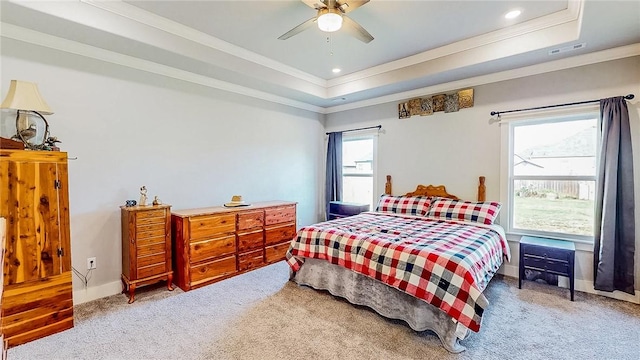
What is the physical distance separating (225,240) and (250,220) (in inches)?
16.5

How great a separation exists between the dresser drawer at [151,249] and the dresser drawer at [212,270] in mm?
383

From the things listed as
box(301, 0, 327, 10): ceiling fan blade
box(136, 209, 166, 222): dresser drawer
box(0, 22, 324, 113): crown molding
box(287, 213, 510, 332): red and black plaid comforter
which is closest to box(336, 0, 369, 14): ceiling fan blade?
box(301, 0, 327, 10): ceiling fan blade

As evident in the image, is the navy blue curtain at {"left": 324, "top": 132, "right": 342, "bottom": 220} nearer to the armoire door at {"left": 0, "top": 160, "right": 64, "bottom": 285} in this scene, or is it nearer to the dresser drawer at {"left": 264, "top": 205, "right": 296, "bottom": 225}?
the dresser drawer at {"left": 264, "top": 205, "right": 296, "bottom": 225}

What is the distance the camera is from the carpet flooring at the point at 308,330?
2.09 m

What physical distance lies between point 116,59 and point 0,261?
281 centimetres

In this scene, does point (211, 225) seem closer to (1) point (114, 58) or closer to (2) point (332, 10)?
(1) point (114, 58)

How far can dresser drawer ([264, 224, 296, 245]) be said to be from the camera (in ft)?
13.2

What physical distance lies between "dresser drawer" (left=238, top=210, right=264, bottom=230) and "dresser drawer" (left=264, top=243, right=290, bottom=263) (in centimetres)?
39

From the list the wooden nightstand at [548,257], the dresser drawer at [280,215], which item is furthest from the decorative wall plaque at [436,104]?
the dresser drawer at [280,215]

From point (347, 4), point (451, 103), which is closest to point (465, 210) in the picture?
point (451, 103)

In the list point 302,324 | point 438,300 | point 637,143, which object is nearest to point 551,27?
point 637,143


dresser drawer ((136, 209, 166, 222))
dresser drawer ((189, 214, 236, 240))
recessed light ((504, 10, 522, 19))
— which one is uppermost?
recessed light ((504, 10, 522, 19))

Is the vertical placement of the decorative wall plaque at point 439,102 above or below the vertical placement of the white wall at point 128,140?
above

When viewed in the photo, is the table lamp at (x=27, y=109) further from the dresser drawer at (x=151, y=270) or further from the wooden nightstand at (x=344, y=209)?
the wooden nightstand at (x=344, y=209)
